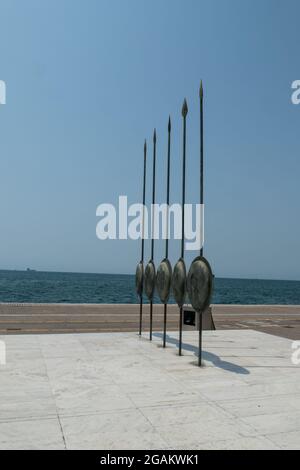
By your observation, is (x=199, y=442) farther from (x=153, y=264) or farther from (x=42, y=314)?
(x=42, y=314)

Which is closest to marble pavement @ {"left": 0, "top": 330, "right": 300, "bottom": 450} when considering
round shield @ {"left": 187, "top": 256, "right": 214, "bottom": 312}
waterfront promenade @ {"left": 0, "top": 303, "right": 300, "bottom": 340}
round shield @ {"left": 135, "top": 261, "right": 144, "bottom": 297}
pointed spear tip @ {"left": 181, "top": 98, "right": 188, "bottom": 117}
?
round shield @ {"left": 187, "top": 256, "right": 214, "bottom": 312}

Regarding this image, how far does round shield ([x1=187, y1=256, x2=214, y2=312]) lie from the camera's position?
11.2 m

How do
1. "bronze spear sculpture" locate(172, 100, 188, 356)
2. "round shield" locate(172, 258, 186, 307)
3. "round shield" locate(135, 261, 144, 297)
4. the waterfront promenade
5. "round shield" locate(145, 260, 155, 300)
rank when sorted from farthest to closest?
the waterfront promenade, "round shield" locate(135, 261, 144, 297), "round shield" locate(145, 260, 155, 300), "round shield" locate(172, 258, 186, 307), "bronze spear sculpture" locate(172, 100, 188, 356)

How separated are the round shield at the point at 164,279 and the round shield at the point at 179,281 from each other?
69 cm

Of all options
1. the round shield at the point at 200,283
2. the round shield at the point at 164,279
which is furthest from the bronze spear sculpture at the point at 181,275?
the round shield at the point at 200,283

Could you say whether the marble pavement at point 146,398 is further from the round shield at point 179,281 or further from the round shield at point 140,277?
the round shield at point 140,277

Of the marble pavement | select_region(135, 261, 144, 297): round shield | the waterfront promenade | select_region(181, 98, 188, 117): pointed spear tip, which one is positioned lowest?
the waterfront promenade

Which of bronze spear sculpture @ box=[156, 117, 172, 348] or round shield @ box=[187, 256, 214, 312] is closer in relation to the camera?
round shield @ box=[187, 256, 214, 312]

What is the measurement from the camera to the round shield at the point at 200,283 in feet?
36.7

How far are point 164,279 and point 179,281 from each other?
1.34 m

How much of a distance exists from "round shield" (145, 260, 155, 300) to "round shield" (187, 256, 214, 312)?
10.5 ft

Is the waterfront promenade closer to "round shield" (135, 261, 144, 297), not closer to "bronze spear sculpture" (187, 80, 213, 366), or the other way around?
"round shield" (135, 261, 144, 297)
